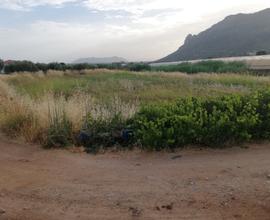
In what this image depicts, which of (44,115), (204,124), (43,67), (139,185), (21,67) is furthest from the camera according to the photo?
(43,67)

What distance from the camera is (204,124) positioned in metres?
8.07

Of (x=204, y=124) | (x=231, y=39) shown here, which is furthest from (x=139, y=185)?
(x=231, y=39)

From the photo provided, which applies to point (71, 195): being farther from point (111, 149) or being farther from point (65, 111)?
point (65, 111)

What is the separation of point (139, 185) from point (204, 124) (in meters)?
2.60

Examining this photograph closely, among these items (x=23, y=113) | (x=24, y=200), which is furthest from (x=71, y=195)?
(x=23, y=113)

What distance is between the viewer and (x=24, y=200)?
549cm

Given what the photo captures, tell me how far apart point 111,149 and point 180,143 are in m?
1.25

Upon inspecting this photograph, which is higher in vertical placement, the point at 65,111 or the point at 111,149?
the point at 65,111

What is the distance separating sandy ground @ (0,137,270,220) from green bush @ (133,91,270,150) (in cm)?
28

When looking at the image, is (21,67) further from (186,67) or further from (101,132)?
(101,132)

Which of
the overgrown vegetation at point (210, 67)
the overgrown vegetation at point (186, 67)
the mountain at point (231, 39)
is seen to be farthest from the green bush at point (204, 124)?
the mountain at point (231, 39)

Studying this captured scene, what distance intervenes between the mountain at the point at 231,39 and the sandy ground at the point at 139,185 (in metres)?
95.5

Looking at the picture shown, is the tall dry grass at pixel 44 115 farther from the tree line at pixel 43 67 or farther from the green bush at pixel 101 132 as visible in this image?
the tree line at pixel 43 67

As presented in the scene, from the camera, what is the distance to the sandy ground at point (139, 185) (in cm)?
496
